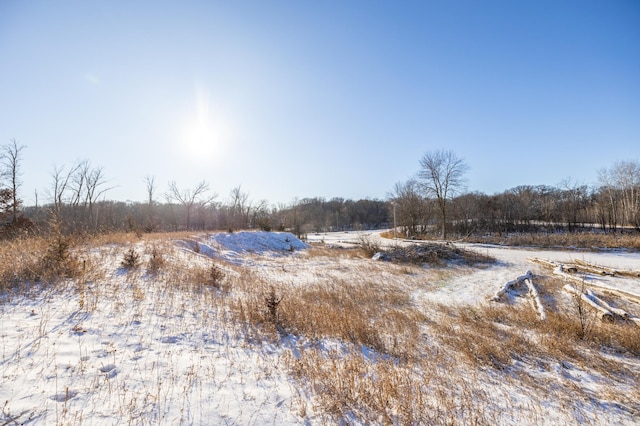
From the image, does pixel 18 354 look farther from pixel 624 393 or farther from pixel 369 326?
pixel 624 393

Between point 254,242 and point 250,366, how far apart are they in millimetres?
20305

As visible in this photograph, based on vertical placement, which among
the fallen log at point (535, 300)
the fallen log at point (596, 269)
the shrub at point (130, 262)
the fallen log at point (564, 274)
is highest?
the shrub at point (130, 262)

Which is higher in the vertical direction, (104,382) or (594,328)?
(104,382)

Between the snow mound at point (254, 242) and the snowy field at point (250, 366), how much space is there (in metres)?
12.6

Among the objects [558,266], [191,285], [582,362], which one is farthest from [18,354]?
[558,266]

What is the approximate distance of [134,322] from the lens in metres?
4.95

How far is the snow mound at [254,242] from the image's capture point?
2051cm

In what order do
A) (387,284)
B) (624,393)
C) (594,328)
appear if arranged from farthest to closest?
(387,284)
(594,328)
(624,393)

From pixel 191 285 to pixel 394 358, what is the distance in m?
6.16

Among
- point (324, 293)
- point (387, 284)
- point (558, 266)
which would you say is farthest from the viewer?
point (558, 266)

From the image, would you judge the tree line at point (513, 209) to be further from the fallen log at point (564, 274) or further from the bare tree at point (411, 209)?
the fallen log at point (564, 274)

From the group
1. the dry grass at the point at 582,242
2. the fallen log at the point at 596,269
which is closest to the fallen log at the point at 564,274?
the fallen log at the point at 596,269

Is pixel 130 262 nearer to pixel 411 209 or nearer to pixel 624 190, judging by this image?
pixel 411 209

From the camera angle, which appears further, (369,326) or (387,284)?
(387,284)
